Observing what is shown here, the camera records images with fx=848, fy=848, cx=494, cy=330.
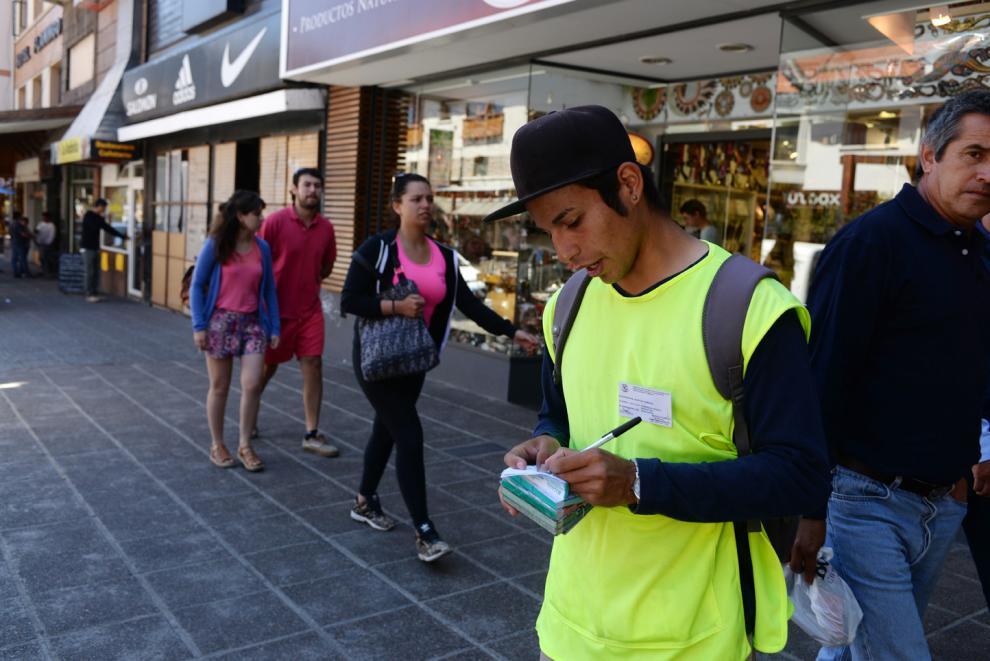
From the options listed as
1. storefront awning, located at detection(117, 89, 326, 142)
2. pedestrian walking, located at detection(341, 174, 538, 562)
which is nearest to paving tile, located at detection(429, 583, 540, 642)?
pedestrian walking, located at detection(341, 174, 538, 562)

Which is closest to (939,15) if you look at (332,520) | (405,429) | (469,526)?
(405,429)

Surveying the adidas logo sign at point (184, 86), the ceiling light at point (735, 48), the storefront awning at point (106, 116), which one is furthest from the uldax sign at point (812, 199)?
the storefront awning at point (106, 116)

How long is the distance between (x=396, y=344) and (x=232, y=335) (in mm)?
1958

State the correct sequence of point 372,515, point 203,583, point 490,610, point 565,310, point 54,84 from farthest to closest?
point 54,84 → point 372,515 → point 203,583 → point 490,610 → point 565,310

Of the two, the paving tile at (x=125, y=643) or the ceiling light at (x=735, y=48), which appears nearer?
the paving tile at (x=125, y=643)

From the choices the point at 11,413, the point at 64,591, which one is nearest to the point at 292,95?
the point at 11,413

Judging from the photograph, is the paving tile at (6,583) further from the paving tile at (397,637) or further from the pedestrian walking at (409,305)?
the pedestrian walking at (409,305)

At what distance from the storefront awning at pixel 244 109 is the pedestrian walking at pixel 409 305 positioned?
616cm

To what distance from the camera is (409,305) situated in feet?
13.4

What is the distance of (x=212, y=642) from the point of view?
3.25 metres

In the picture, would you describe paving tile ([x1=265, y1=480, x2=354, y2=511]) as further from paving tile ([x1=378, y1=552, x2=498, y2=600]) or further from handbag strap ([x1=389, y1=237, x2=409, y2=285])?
handbag strap ([x1=389, y1=237, x2=409, y2=285])

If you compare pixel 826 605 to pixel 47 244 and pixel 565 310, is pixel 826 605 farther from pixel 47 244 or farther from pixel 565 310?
pixel 47 244

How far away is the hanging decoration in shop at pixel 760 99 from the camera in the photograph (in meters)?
7.51

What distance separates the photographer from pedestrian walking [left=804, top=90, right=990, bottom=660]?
2.03m
